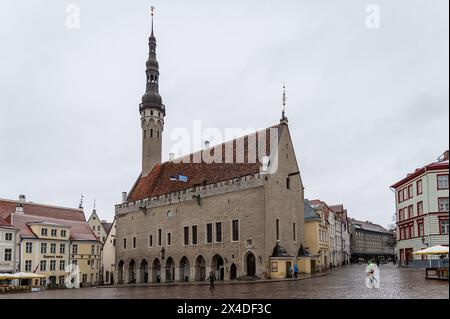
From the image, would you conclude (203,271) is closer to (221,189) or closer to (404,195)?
(221,189)

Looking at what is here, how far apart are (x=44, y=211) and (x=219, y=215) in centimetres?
2750

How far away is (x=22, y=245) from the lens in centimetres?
4972

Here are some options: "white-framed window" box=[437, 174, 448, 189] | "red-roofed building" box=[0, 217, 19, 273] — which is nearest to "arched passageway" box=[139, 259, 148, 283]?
"red-roofed building" box=[0, 217, 19, 273]

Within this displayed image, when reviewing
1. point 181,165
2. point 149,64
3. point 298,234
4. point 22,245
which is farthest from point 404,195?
point 22,245

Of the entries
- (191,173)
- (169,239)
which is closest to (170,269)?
(169,239)

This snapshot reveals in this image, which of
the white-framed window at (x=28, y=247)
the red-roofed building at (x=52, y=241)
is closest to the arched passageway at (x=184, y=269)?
the red-roofed building at (x=52, y=241)

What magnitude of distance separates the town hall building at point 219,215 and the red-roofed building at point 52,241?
5.81 m

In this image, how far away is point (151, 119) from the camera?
187 feet

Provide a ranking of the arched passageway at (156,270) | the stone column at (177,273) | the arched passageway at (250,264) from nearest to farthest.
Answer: the arched passageway at (250,264) < the stone column at (177,273) < the arched passageway at (156,270)

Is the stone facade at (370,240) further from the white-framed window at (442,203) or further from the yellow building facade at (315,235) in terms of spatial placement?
the white-framed window at (442,203)

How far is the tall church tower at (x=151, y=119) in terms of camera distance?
187 feet

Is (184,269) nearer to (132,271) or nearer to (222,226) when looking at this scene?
(222,226)

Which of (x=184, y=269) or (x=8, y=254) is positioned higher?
(x=8, y=254)

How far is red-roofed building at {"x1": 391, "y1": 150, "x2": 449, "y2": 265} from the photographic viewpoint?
42.2 metres
